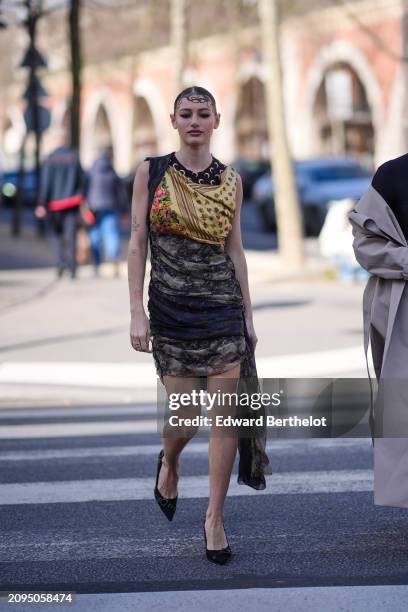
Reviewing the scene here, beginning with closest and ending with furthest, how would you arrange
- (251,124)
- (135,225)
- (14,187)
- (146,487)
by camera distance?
(135,225) → (146,487) → (14,187) → (251,124)

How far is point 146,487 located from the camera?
6.84 m

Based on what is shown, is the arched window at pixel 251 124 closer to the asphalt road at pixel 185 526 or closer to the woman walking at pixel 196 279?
the asphalt road at pixel 185 526

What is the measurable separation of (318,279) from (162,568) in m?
14.0

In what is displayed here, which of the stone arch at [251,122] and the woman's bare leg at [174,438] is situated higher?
the stone arch at [251,122]

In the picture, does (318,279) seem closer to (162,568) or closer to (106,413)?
(106,413)

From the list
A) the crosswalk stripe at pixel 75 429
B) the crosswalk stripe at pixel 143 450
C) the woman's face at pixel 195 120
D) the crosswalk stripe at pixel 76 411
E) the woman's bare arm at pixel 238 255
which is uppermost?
the woman's face at pixel 195 120

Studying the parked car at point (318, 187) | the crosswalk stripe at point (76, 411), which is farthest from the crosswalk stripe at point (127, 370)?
the parked car at point (318, 187)

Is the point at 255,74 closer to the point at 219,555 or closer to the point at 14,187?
the point at 14,187

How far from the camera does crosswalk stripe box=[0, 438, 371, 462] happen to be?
7.88 m

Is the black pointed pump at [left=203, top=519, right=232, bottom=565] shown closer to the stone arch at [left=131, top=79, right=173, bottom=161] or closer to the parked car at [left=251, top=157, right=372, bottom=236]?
the parked car at [left=251, top=157, right=372, bottom=236]

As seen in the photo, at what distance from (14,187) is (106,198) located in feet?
115

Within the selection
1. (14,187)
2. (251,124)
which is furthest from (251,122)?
(14,187)

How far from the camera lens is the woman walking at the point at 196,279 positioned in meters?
5.20

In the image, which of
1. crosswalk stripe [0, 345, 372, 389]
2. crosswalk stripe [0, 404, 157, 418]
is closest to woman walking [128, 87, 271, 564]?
crosswalk stripe [0, 404, 157, 418]
